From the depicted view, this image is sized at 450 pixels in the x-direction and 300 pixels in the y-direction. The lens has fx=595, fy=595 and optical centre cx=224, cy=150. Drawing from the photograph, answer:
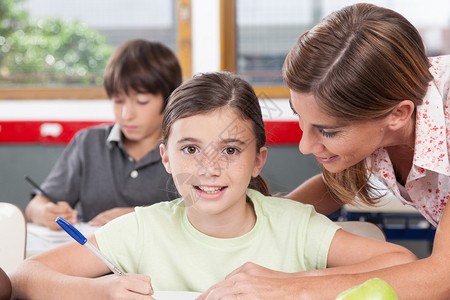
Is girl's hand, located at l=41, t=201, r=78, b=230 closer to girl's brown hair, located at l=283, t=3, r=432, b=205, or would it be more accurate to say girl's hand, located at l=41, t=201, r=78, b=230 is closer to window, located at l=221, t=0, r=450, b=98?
girl's brown hair, located at l=283, t=3, r=432, b=205

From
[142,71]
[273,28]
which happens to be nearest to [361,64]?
[142,71]

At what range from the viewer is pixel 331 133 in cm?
102

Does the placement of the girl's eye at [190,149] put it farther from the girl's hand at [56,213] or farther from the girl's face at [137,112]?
the girl's face at [137,112]

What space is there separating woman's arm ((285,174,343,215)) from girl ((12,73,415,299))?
221 millimetres

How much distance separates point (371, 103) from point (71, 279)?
572 millimetres

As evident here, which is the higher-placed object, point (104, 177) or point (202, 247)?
point (202, 247)

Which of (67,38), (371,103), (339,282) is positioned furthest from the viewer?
(67,38)

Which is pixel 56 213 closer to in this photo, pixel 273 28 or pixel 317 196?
pixel 317 196

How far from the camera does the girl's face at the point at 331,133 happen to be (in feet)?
3.31

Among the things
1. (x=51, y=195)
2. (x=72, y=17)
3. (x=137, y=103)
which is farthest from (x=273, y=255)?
(x=72, y=17)

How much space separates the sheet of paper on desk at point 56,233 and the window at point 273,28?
183 cm

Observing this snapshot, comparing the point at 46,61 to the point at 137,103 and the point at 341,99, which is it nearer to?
the point at 137,103

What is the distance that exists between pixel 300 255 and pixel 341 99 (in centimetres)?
30

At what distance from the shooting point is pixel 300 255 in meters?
1.08
